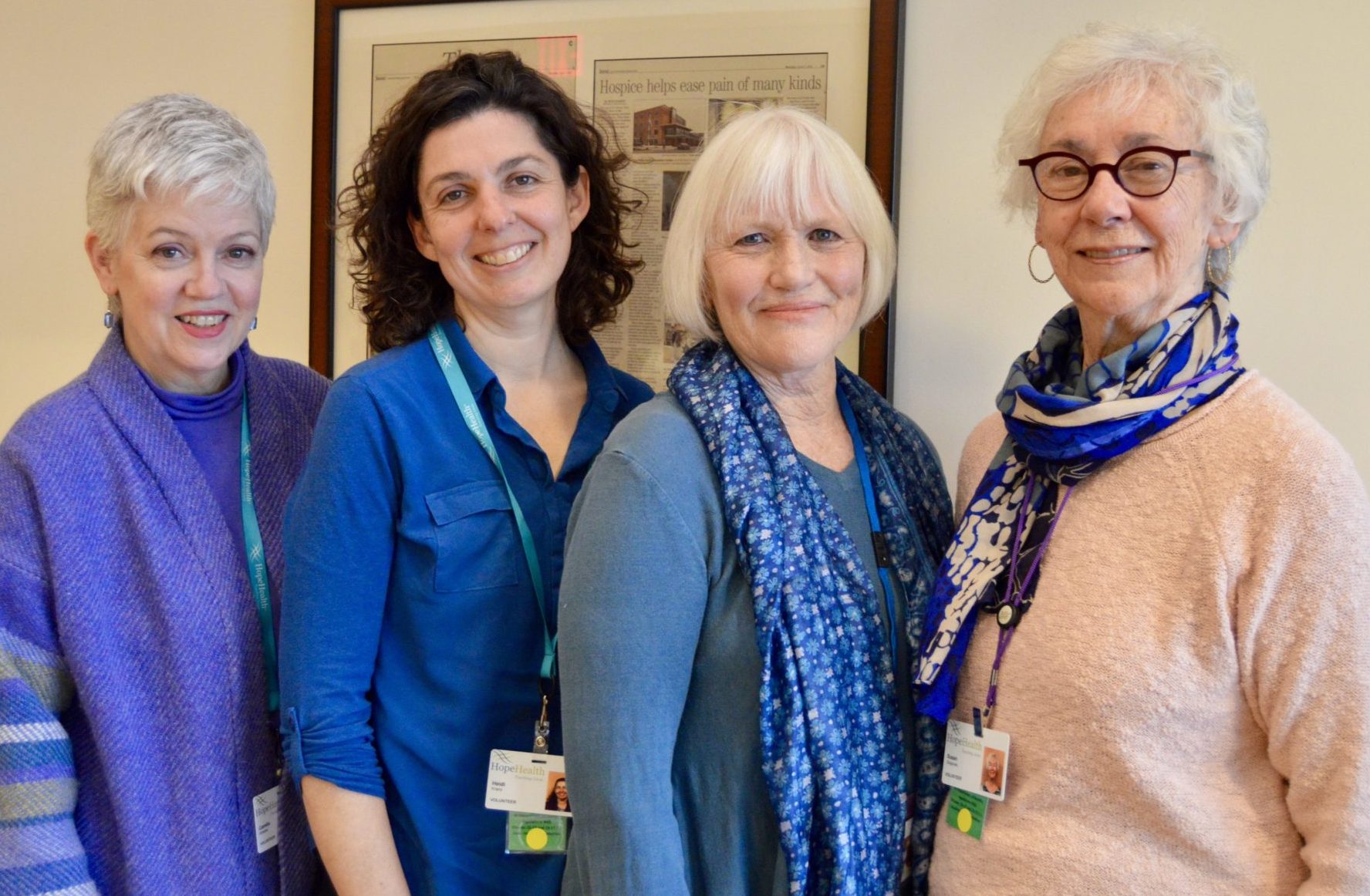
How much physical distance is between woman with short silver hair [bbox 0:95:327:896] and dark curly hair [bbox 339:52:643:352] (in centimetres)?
21

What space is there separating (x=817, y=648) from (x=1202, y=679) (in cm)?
42

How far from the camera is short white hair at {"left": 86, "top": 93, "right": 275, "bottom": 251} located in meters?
1.48

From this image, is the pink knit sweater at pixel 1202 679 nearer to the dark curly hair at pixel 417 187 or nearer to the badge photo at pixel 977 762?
the badge photo at pixel 977 762

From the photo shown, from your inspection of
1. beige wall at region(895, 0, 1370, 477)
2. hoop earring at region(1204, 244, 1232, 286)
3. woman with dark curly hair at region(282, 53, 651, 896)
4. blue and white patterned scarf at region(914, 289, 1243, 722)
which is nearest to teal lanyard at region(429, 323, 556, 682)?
woman with dark curly hair at region(282, 53, 651, 896)

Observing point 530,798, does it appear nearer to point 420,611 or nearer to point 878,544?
point 420,611

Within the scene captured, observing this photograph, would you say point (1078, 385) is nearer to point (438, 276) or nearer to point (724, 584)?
point (724, 584)

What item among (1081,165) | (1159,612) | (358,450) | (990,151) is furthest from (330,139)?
(1159,612)

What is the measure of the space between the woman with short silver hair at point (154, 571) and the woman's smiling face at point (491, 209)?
0.33 meters

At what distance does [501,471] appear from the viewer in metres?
1.42

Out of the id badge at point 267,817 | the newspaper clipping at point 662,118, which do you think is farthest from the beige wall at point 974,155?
the id badge at point 267,817

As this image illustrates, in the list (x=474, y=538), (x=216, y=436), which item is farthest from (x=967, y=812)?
(x=216, y=436)

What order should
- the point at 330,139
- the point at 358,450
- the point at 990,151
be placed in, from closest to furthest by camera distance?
the point at 358,450 < the point at 990,151 < the point at 330,139

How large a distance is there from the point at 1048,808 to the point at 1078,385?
504 millimetres

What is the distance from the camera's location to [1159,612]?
114cm
